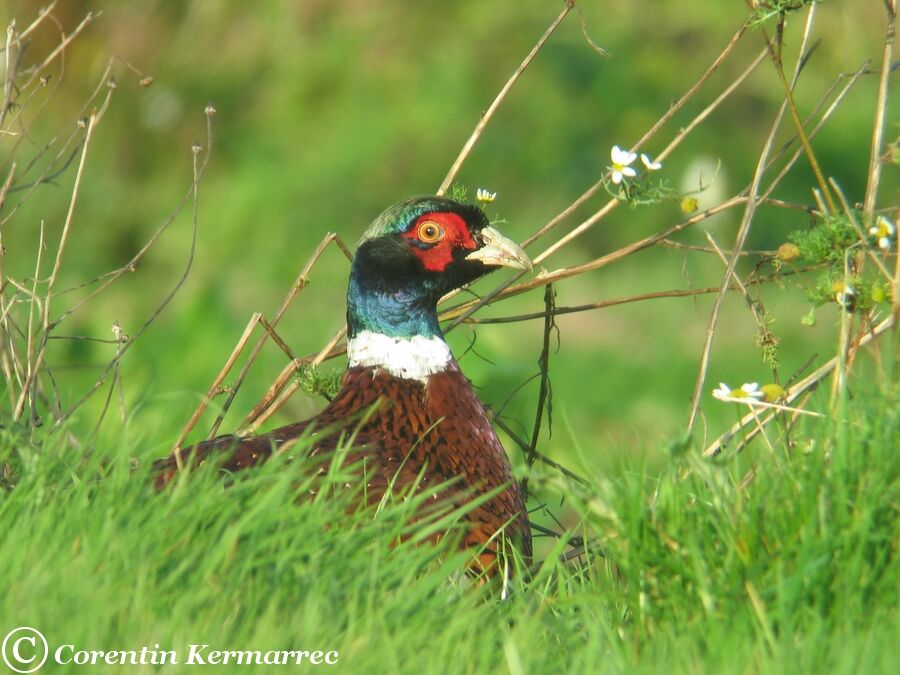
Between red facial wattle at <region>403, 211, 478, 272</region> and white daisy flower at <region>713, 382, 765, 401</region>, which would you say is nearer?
white daisy flower at <region>713, 382, 765, 401</region>

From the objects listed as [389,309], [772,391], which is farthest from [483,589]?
[389,309]

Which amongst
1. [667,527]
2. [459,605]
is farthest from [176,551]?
[667,527]

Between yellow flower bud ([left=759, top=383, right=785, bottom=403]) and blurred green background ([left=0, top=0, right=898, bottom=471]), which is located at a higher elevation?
blurred green background ([left=0, top=0, right=898, bottom=471])

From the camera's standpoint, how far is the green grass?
88.7 inches

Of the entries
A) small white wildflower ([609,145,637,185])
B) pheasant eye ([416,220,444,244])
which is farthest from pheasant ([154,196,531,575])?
small white wildflower ([609,145,637,185])

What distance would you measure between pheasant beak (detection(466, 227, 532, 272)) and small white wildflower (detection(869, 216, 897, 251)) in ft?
2.74

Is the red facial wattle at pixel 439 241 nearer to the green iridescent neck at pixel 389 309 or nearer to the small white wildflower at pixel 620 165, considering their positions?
the green iridescent neck at pixel 389 309

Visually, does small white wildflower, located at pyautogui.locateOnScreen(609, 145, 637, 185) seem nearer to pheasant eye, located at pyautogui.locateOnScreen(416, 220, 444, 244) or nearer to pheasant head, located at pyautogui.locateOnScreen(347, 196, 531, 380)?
pheasant head, located at pyautogui.locateOnScreen(347, 196, 531, 380)

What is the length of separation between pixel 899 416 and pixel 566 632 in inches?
27.3

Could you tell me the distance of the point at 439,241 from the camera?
3543mm

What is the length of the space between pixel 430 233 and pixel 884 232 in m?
1.05

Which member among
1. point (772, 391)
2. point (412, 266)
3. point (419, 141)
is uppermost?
point (419, 141)

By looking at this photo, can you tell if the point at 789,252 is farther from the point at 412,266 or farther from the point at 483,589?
the point at 483,589

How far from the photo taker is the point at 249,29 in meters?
10.0
